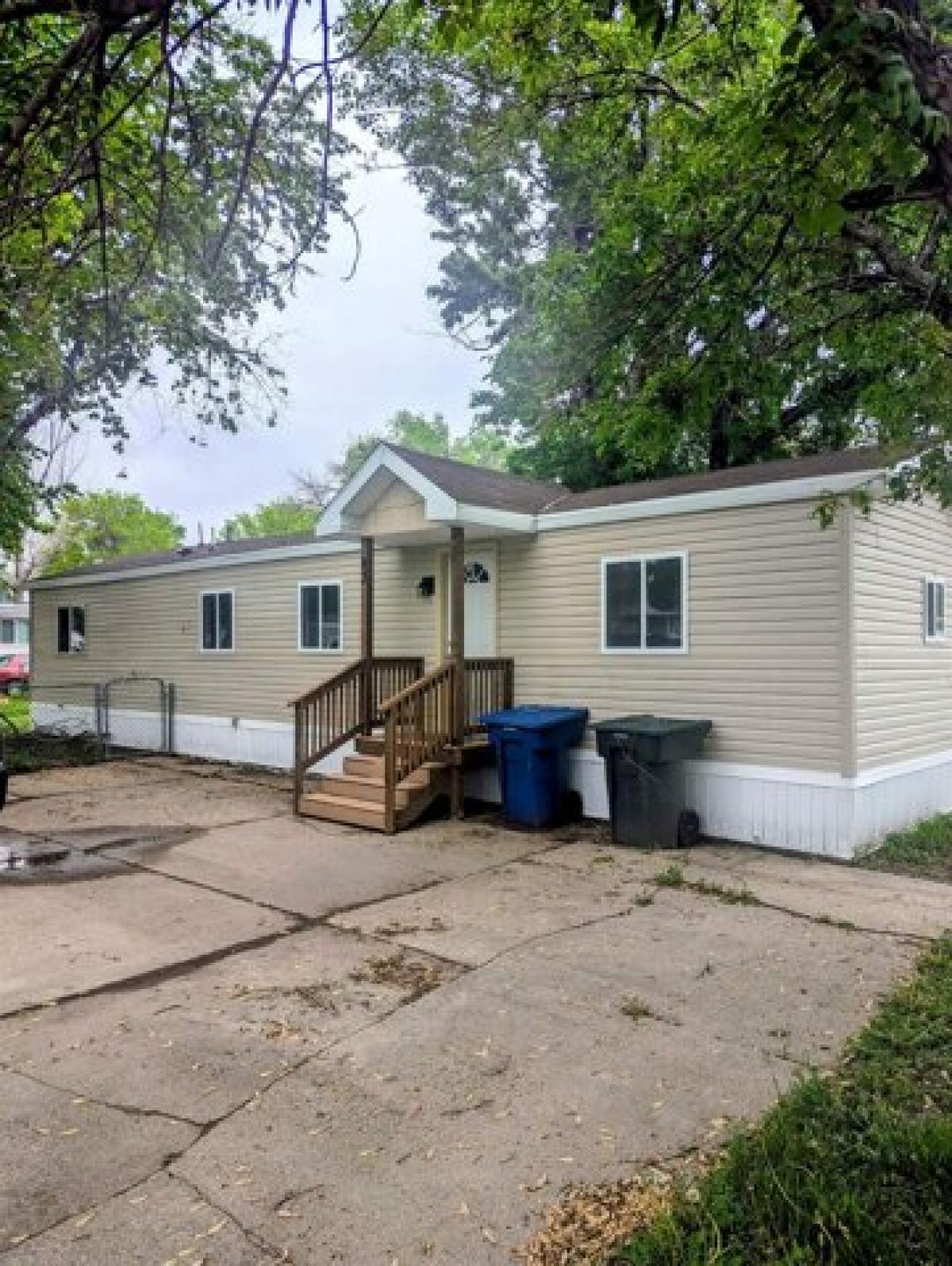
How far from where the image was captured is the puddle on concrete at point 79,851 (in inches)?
245

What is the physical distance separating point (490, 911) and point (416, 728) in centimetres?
294

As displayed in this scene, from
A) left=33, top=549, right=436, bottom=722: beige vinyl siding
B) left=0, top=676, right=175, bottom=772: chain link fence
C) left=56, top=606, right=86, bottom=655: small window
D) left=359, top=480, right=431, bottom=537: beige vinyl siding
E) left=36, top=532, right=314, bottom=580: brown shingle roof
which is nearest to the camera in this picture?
left=359, top=480, right=431, bottom=537: beige vinyl siding

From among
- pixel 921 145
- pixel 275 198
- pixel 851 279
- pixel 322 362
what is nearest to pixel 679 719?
pixel 851 279

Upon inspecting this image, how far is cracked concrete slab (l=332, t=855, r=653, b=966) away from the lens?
473cm

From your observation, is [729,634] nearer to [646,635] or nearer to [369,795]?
[646,635]

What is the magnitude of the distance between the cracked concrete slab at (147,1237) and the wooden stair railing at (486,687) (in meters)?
6.08

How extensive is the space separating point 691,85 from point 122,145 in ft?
16.2

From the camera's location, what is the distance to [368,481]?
873 cm

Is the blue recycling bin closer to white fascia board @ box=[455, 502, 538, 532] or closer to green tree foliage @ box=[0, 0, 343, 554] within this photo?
white fascia board @ box=[455, 502, 538, 532]

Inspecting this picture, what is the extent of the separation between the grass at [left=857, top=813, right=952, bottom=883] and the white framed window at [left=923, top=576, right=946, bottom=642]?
6.05 ft

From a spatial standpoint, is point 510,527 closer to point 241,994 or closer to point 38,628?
point 241,994

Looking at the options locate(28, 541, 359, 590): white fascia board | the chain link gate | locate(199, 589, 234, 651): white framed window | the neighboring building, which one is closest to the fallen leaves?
locate(28, 541, 359, 590): white fascia board

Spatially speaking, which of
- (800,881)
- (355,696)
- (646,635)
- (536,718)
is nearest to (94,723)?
(355,696)

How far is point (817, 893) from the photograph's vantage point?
5.66 meters
